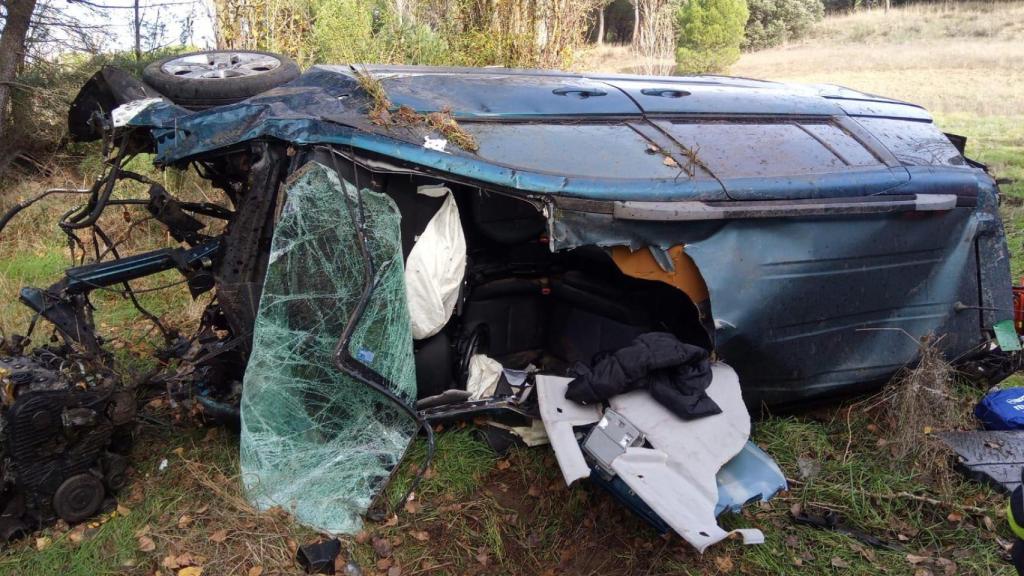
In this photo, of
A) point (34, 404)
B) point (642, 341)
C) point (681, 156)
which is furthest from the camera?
point (681, 156)

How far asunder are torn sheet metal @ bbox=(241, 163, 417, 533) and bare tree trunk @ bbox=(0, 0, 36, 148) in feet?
21.2

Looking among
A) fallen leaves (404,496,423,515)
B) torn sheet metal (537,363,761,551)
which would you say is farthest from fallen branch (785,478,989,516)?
fallen leaves (404,496,423,515)

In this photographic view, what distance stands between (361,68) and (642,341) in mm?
2074

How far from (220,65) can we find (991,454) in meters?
4.70

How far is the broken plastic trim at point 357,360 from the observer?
10.8 feet

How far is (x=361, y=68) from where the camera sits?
4.11 metres

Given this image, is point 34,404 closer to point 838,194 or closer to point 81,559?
point 81,559

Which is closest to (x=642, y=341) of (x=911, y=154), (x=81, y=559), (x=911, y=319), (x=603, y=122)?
(x=603, y=122)

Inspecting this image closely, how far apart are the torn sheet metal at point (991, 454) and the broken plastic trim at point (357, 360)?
2.77 metres

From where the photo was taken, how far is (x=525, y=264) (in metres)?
4.32

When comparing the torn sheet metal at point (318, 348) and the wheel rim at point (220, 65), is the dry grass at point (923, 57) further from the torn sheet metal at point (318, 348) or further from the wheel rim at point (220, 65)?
the torn sheet metal at point (318, 348)

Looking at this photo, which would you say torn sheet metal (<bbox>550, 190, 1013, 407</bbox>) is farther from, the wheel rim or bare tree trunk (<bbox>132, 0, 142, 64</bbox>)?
bare tree trunk (<bbox>132, 0, 142, 64</bbox>)

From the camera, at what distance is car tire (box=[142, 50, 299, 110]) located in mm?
4000

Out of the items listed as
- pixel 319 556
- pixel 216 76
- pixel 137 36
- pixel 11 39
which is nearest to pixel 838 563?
pixel 319 556
